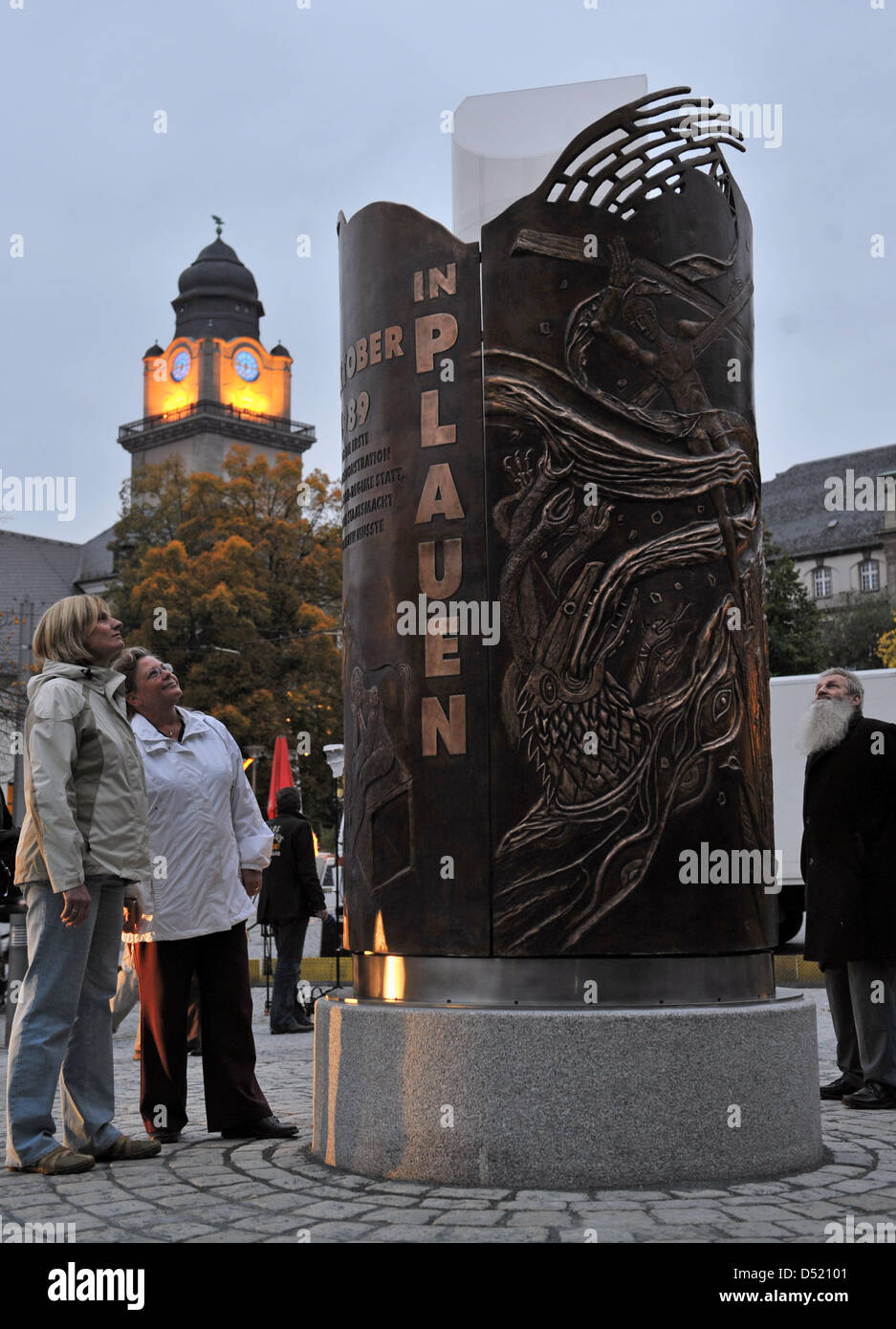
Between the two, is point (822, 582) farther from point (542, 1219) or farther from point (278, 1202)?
point (542, 1219)

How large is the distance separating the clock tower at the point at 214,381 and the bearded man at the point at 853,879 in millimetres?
69446

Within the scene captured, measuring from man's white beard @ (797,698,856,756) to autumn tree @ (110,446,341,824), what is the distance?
106 feet

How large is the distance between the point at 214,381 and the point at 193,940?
73405mm

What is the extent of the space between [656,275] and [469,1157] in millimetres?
3534

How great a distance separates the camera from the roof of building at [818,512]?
309 ft

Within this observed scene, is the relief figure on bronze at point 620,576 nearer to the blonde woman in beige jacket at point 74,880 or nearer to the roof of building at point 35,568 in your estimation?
the blonde woman in beige jacket at point 74,880

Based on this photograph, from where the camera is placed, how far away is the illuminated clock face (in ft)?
259

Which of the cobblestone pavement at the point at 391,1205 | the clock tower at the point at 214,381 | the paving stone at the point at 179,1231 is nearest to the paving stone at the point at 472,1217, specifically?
the cobblestone pavement at the point at 391,1205

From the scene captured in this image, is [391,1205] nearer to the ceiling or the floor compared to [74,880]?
nearer to the floor

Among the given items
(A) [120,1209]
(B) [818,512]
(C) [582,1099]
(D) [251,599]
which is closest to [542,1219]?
Result: (C) [582,1099]

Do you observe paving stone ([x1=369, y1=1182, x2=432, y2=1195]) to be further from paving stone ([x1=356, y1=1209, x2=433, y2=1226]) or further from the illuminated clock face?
the illuminated clock face

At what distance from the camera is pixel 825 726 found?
7.90 m

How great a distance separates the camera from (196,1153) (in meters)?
6.20
